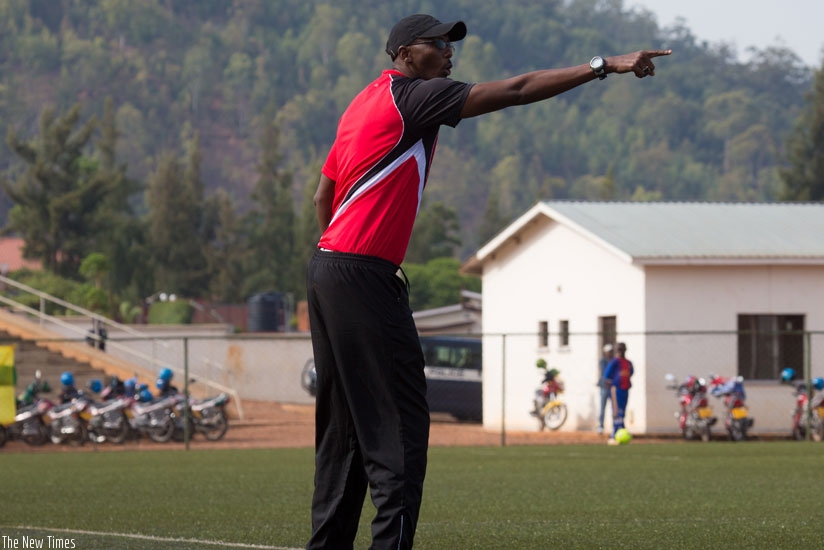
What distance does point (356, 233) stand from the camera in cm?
537

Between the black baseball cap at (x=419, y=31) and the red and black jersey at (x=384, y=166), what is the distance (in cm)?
12

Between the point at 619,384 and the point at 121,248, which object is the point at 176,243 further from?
the point at 619,384

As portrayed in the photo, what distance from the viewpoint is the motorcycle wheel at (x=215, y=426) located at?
25.4 metres

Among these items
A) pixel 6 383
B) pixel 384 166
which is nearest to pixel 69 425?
pixel 6 383

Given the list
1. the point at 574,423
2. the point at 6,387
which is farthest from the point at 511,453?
the point at 574,423

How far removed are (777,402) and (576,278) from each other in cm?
508

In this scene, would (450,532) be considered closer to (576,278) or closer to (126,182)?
(576,278)

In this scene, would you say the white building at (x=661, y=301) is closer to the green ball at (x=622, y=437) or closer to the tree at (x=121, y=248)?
the green ball at (x=622, y=437)

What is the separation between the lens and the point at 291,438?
2744 centimetres

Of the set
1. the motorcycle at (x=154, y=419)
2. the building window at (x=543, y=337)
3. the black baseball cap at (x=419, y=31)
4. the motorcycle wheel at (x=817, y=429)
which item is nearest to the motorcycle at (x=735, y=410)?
the motorcycle wheel at (x=817, y=429)

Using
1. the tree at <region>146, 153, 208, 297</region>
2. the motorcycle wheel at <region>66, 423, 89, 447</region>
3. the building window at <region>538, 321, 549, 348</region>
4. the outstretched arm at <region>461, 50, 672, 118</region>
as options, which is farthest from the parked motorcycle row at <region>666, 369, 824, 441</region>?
the tree at <region>146, 153, 208, 297</region>

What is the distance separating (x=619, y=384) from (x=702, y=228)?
332 inches

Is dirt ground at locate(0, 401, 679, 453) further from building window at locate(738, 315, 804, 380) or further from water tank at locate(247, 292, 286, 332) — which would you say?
water tank at locate(247, 292, 286, 332)

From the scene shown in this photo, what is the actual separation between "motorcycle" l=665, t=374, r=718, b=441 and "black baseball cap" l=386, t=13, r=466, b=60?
20.5 metres
